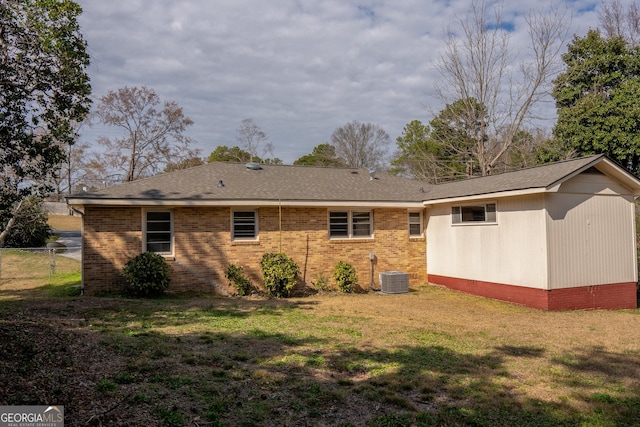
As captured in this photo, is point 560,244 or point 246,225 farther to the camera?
point 246,225

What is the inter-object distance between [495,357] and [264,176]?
38.6ft

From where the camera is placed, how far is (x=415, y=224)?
1686 centimetres

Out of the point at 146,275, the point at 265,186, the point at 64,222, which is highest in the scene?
the point at 265,186

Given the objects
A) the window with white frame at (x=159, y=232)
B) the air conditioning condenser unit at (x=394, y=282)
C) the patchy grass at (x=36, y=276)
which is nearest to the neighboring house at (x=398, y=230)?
the window with white frame at (x=159, y=232)

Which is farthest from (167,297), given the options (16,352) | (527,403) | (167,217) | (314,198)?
(527,403)

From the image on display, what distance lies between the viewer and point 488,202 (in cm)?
1359

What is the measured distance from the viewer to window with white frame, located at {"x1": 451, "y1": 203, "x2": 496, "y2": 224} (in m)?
13.6

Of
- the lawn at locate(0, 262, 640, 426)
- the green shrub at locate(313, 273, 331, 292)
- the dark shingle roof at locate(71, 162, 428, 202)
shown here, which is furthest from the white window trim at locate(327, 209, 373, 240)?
the lawn at locate(0, 262, 640, 426)

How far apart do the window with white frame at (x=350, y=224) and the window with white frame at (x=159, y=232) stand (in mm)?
5559

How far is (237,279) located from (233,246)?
3.71 ft

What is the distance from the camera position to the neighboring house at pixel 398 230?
12.0 meters

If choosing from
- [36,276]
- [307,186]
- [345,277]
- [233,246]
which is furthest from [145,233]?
[36,276]

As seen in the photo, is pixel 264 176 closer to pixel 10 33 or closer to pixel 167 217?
pixel 167 217

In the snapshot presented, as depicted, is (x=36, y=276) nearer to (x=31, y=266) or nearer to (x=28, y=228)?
(x=31, y=266)
